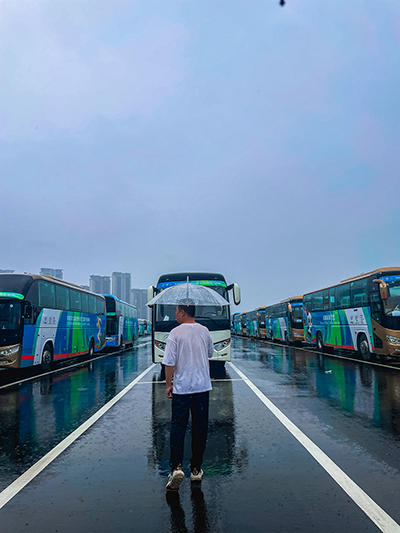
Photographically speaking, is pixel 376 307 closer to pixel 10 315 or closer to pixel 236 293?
pixel 236 293

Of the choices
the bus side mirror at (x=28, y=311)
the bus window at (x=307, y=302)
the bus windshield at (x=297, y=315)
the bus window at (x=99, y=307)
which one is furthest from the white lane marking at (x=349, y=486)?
the bus windshield at (x=297, y=315)

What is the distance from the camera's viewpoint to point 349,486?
404 centimetres

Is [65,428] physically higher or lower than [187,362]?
lower

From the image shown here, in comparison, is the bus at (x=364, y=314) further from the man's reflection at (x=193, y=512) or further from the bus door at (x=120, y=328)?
the bus door at (x=120, y=328)

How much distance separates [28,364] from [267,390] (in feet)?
28.1

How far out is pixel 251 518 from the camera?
11.3ft

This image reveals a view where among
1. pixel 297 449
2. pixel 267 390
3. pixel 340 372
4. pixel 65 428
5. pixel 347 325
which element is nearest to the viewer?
pixel 297 449

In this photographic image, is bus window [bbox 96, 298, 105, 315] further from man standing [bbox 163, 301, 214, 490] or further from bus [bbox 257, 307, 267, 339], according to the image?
bus [bbox 257, 307, 267, 339]

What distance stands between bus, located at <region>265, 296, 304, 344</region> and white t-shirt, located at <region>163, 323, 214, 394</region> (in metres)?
28.9

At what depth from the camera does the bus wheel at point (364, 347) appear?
17581 millimetres

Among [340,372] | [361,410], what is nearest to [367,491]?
[361,410]

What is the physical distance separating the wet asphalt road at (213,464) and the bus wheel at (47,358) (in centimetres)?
631

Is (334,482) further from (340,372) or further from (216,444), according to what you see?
(340,372)

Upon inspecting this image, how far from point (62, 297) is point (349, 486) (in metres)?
16.3
